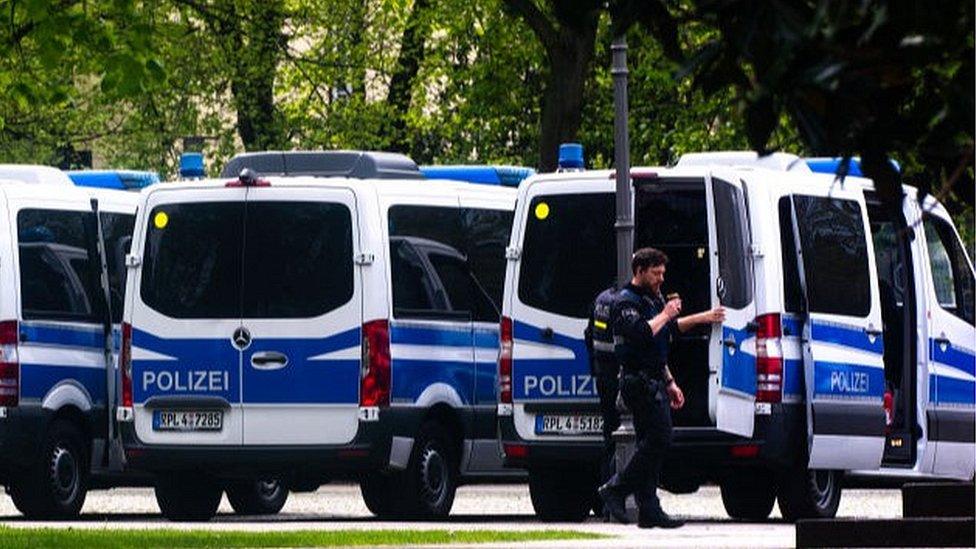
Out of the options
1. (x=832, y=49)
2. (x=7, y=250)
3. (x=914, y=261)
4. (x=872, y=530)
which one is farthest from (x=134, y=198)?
(x=832, y=49)

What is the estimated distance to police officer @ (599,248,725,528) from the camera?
704 inches

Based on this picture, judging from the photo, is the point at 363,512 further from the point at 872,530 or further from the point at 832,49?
the point at 832,49

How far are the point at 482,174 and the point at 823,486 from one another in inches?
149

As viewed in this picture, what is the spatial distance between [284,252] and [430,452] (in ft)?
5.81

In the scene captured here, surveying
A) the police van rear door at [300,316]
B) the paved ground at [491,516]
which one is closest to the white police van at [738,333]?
the paved ground at [491,516]

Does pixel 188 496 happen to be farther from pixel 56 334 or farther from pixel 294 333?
pixel 294 333

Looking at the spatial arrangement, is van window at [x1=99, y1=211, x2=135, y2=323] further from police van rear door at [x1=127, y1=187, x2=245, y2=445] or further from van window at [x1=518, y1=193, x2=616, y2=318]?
van window at [x1=518, y1=193, x2=616, y2=318]

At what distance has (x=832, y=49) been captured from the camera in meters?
7.02

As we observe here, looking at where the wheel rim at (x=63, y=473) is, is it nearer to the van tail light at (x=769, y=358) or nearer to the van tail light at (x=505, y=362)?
the van tail light at (x=505, y=362)

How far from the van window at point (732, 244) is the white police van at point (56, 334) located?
4.77 m

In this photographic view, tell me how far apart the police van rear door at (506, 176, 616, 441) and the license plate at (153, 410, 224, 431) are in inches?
77.1

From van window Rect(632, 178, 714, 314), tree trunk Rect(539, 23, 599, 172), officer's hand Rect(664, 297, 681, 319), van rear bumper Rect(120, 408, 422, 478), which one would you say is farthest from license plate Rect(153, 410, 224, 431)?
tree trunk Rect(539, 23, 599, 172)

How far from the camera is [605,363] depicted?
18.8m

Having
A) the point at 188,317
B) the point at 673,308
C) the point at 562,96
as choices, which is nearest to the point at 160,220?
the point at 188,317
